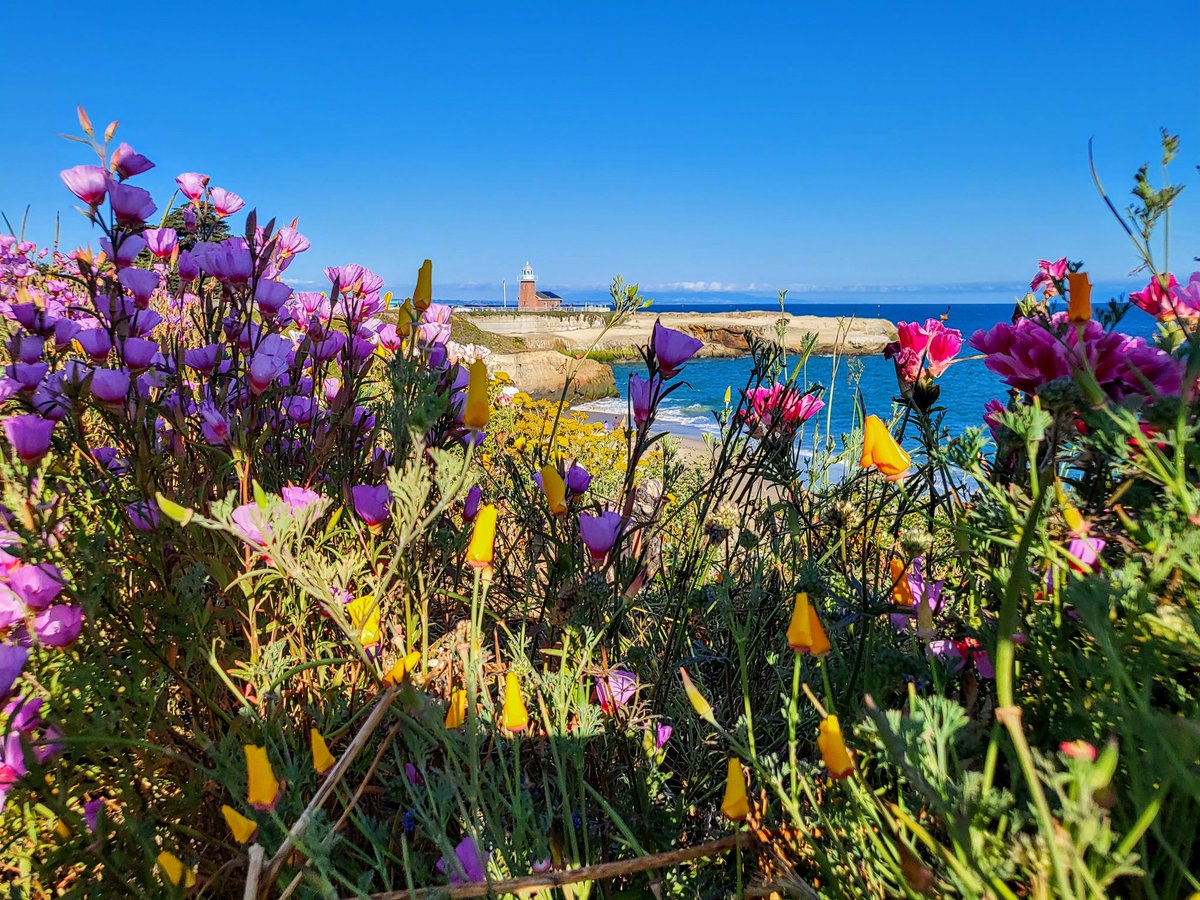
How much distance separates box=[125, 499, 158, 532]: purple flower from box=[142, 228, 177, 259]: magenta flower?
689mm

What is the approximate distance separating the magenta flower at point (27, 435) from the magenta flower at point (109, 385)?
0.38ft

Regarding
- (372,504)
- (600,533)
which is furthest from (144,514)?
(600,533)

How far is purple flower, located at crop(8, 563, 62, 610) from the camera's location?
0.97 metres

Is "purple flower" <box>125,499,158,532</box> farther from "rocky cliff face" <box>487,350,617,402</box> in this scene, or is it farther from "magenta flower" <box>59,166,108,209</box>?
"rocky cliff face" <box>487,350,617,402</box>

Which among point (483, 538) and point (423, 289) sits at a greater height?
point (423, 289)

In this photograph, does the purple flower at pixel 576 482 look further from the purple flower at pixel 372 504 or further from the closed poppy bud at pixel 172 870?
the closed poppy bud at pixel 172 870

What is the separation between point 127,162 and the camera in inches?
54.7

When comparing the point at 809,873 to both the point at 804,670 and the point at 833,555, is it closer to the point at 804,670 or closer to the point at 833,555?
the point at 804,670

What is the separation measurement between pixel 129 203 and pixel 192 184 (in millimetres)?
391

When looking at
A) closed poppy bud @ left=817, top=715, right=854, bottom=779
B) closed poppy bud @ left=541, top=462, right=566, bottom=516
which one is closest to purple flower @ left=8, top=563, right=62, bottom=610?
closed poppy bud @ left=541, top=462, right=566, bottom=516

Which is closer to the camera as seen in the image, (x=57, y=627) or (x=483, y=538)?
(x=483, y=538)

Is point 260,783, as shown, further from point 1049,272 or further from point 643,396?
point 1049,272

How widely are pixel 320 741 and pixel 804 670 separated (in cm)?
94

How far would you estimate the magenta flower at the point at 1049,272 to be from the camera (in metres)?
1.15
